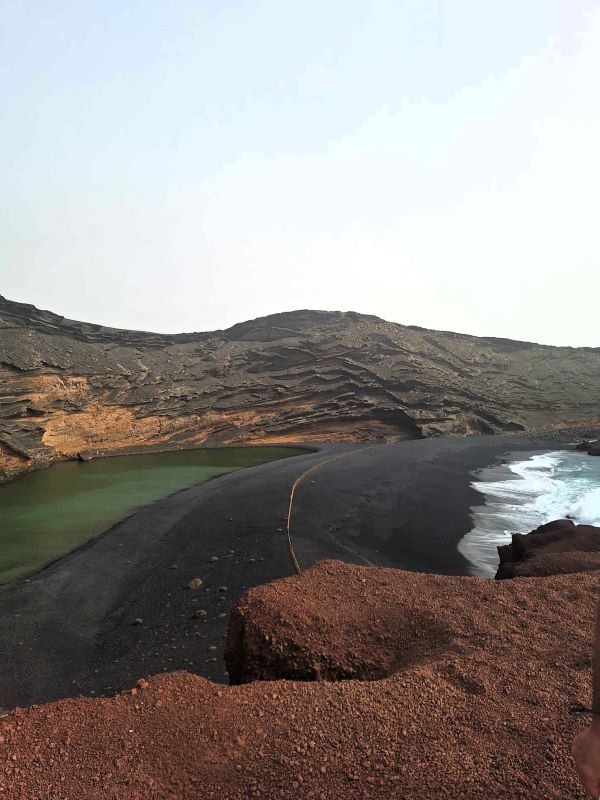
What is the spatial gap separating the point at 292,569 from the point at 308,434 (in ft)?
105

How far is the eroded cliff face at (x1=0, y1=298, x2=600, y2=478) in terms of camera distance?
32.7 meters

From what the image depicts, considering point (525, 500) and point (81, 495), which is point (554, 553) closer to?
point (525, 500)

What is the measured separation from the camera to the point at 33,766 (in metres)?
2.79

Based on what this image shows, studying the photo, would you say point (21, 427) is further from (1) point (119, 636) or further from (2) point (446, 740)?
(2) point (446, 740)

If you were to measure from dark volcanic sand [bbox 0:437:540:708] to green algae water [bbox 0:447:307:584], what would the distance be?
114cm

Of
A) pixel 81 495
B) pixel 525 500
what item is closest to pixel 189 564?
pixel 81 495

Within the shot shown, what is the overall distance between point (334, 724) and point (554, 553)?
6.90m

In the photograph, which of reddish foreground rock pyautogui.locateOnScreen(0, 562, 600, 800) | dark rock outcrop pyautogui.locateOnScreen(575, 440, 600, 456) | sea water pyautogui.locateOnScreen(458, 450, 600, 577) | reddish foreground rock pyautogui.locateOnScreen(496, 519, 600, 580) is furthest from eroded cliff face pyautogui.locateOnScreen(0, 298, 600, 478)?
reddish foreground rock pyautogui.locateOnScreen(0, 562, 600, 800)

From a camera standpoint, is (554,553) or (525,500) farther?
(525,500)

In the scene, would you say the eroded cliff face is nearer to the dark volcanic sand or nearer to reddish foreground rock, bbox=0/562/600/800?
the dark volcanic sand

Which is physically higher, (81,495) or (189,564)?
(189,564)

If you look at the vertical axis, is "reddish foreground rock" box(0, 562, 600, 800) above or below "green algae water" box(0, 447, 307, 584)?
above

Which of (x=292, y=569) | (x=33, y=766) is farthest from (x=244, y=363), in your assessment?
(x=33, y=766)

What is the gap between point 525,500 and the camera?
20266mm
